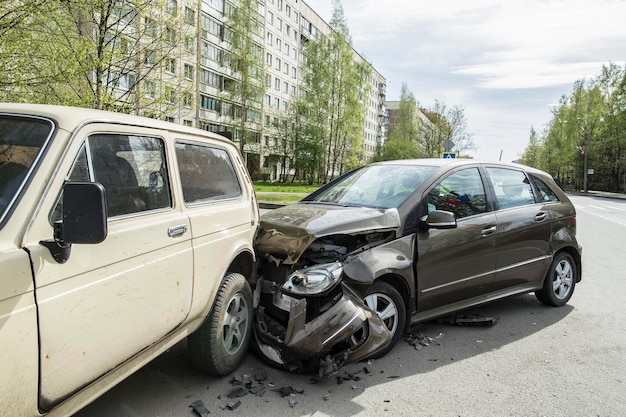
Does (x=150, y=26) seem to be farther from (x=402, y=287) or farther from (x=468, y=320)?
(x=468, y=320)

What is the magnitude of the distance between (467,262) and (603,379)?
146cm

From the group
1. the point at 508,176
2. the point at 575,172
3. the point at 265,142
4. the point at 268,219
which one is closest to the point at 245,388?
the point at 268,219

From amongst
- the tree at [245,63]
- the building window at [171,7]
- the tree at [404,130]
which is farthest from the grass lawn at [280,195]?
the tree at [404,130]

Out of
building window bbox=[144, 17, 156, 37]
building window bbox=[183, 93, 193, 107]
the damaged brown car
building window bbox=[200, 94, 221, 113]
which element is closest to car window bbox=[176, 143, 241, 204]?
the damaged brown car

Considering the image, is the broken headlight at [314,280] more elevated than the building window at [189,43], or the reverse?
the building window at [189,43]

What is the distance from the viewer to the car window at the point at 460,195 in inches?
177

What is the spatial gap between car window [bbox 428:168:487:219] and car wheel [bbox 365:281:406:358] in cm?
104

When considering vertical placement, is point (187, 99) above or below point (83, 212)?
above

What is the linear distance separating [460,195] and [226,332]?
2798 mm

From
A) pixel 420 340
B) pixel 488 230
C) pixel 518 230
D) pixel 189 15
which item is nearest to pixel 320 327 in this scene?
pixel 420 340

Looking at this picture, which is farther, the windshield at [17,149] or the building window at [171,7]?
the building window at [171,7]

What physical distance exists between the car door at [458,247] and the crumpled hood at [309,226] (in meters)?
0.47

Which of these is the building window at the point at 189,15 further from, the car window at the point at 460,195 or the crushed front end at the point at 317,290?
the car window at the point at 460,195

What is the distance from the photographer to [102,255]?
7.29ft
